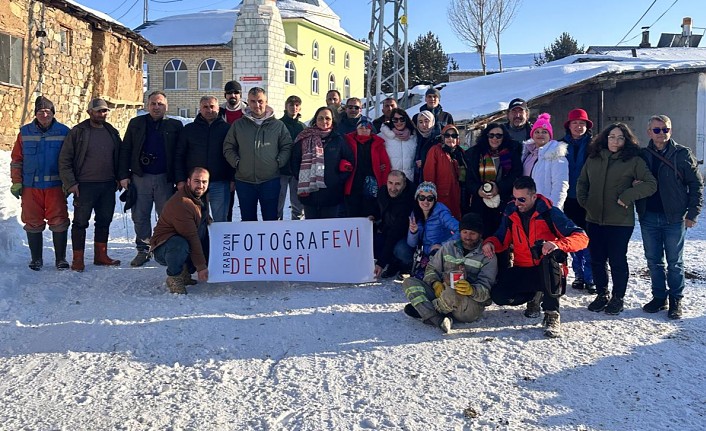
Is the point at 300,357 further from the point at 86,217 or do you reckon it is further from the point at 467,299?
the point at 86,217

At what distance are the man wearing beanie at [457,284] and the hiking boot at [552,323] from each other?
18.6 inches

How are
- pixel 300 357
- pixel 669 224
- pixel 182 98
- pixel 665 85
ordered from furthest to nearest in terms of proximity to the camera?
pixel 182 98, pixel 665 85, pixel 669 224, pixel 300 357

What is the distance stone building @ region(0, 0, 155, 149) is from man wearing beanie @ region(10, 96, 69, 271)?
22.7ft

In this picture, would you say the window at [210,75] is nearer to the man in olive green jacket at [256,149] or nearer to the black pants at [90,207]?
the black pants at [90,207]

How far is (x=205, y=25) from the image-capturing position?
105ft

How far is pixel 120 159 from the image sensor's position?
6.55 meters

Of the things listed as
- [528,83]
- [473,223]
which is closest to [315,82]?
[528,83]

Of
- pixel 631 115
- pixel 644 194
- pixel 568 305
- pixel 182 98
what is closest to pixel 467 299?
pixel 568 305

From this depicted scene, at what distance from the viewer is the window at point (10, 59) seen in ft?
40.3

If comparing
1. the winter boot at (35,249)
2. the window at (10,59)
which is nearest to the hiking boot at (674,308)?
the winter boot at (35,249)

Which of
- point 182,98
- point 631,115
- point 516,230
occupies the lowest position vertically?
point 516,230

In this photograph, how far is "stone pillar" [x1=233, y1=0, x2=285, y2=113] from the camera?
15.9 metres

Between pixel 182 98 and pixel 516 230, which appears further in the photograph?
pixel 182 98

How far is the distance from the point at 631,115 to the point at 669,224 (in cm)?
1065
